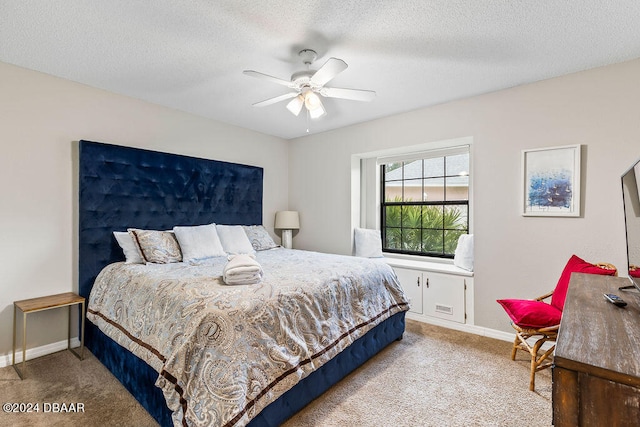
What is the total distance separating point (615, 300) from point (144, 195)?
3.68 m

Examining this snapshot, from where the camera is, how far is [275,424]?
1668 mm

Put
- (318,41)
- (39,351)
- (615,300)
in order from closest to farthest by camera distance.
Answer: (615,300)
(318,41)
(39,351)

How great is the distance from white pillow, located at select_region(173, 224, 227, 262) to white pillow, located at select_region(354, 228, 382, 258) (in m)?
1.78

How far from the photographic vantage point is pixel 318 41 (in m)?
2.10

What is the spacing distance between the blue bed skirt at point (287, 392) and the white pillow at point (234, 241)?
132cm

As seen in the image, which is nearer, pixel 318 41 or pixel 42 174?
pixel 318 41

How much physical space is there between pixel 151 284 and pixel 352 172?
9.26ft

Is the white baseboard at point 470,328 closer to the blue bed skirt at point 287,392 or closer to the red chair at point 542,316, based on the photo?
the red chair at point 542,316

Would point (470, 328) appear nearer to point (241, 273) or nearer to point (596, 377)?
point (241, 273)

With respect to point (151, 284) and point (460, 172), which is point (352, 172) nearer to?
point (460, 172)

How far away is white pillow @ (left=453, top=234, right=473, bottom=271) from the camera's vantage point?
3312 mm

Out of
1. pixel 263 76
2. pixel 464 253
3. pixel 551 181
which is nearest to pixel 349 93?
pixel 263 76

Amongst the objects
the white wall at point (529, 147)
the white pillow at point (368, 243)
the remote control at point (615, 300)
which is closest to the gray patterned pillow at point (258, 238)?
the white pillow at point (368, 243)

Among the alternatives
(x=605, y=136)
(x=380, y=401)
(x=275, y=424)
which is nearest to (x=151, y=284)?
(x=275, y=424)
